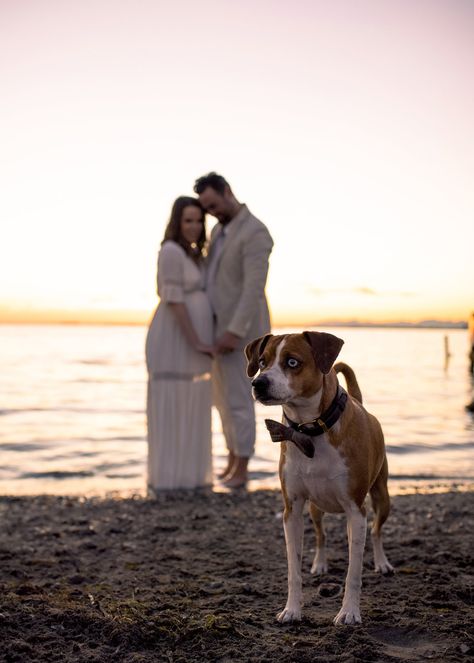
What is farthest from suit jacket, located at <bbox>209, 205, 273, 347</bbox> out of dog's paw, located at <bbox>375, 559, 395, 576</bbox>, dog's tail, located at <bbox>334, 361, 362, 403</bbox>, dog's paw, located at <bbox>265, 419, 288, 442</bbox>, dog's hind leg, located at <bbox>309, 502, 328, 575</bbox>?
dog's paw, located at <bbox>265, 419, 288, 442</bbox>

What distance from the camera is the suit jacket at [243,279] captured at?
291 inches

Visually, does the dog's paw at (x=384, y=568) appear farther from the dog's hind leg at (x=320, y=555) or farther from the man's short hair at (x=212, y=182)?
the man's short hair at (x=212, y=182)

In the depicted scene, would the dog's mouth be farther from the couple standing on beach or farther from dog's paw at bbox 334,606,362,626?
the couple standing on beach

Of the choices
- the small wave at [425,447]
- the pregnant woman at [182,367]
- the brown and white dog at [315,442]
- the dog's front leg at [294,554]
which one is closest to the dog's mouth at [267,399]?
the brown and white dog at [315,442]

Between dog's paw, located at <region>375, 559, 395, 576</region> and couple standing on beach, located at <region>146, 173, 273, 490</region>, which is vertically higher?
couple standing on beach, located at <region>146, 173, 273, 490</region>

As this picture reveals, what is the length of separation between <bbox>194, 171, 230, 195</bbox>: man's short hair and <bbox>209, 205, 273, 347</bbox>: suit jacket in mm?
323

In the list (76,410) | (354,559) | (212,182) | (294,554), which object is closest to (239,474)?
(212,182)

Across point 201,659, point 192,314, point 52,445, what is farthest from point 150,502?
point 52,445

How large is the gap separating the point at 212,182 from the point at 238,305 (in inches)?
53.3

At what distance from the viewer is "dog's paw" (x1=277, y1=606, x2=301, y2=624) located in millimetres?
3836

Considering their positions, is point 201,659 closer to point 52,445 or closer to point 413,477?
point 413,477

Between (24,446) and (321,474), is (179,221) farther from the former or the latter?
(24,446)

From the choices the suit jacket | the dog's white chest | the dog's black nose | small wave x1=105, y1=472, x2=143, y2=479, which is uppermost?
the suit jacket

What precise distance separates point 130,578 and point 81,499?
3.03 meters
